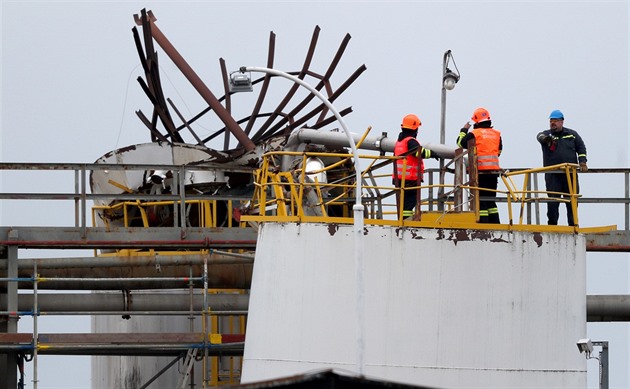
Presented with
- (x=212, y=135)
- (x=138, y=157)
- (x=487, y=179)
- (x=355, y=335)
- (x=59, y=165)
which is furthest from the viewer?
(x=212, y=135)

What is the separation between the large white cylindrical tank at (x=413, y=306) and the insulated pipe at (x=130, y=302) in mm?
6567

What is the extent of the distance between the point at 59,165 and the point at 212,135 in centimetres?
914

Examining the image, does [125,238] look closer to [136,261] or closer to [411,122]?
[136,261]

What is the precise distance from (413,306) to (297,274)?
151 centimetres

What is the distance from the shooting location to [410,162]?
20594 mm

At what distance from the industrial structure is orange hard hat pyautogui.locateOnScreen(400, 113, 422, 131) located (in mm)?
683

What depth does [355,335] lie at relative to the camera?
19094 mm

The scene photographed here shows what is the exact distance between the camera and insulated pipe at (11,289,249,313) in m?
26.1

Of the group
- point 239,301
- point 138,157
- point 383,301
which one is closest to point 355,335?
point 383,301

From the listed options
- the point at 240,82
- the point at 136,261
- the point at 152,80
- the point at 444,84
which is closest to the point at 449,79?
the point at 444,84

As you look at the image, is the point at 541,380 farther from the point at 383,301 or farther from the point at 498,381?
the point at 383,301

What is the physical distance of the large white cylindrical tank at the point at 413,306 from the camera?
63.0 feet

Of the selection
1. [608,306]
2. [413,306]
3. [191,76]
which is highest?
[191,76]

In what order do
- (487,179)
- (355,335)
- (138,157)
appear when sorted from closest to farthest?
(355,335) < (487,179) < (138,157)
